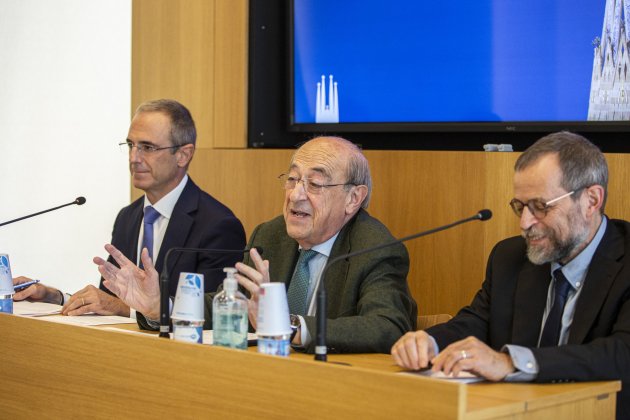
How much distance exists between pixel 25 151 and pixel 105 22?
108 cm

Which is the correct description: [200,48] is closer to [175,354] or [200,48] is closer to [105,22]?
[105,22]

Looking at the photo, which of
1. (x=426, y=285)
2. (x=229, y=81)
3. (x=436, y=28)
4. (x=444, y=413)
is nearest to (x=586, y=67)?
(x=436, y=28)

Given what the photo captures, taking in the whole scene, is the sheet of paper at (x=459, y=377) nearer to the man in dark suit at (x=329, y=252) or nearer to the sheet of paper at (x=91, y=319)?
the man in dark suit at (x=329, y=252)

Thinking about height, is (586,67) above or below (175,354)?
above

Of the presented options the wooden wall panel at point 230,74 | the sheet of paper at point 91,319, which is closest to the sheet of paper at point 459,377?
the sheet of paper at point 91,319

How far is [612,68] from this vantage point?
3947mm

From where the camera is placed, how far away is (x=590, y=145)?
9.85 feet

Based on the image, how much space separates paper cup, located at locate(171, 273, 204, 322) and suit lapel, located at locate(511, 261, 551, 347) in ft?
3.12

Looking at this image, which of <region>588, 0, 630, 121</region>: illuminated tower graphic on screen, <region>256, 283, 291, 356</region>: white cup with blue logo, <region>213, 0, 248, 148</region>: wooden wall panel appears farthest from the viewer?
<region>213, 0, 248, 148</region>: wooden wall panel

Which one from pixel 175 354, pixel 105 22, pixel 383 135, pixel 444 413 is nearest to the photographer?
pixel 444 413

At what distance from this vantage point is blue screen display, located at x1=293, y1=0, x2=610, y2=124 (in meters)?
4.11

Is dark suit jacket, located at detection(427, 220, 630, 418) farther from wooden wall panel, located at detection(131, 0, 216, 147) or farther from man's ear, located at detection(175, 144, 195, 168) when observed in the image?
wooden wall panel, located at detection(131, 0, 216, 147)

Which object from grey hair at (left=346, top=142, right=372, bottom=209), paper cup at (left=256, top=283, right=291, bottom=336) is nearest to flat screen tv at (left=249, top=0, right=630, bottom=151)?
grey hair at (left=346, top=142, right=372, bottom=209)

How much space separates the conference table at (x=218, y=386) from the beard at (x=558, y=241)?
18.8 inches
